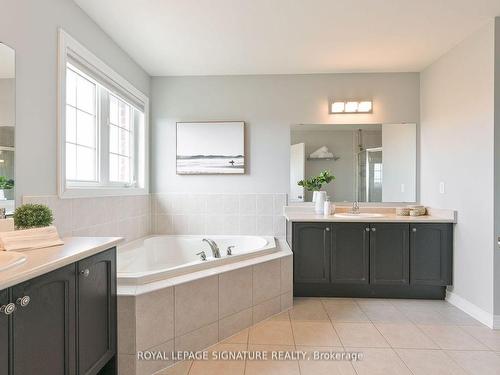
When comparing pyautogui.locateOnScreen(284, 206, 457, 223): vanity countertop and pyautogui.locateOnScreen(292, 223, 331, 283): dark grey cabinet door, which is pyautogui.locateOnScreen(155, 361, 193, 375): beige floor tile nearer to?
pyautogui.locateOnScreen(292, 223, 331, 283): dark grey cabinet door

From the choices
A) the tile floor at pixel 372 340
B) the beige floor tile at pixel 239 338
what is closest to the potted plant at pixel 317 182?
the tile floor at pixel 372 340

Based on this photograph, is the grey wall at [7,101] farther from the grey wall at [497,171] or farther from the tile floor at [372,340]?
the grey wall at [497,171]

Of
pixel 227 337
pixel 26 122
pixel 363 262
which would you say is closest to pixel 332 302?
pixel 363 262

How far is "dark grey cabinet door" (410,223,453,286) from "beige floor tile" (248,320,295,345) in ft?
4.67

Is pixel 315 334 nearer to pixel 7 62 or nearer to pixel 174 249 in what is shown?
pixel 174 249

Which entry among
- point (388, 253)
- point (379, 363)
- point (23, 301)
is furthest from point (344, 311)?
point (23, 301)

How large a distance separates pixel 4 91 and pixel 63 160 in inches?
24.0

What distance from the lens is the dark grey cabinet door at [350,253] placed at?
10.5ft

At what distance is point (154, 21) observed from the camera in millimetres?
2639

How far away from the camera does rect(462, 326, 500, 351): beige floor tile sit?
2344 mm

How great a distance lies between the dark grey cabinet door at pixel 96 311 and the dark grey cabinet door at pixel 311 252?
6.04 ft

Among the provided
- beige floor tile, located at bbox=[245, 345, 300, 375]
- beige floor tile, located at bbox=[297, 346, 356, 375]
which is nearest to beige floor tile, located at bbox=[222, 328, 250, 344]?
beige floor tile, located at bbox=[245, 345, 300, 375]

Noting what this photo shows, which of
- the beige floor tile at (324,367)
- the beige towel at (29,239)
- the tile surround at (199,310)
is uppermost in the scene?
the beige towel at (29,239)

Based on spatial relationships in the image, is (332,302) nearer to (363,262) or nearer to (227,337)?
(363,262)
